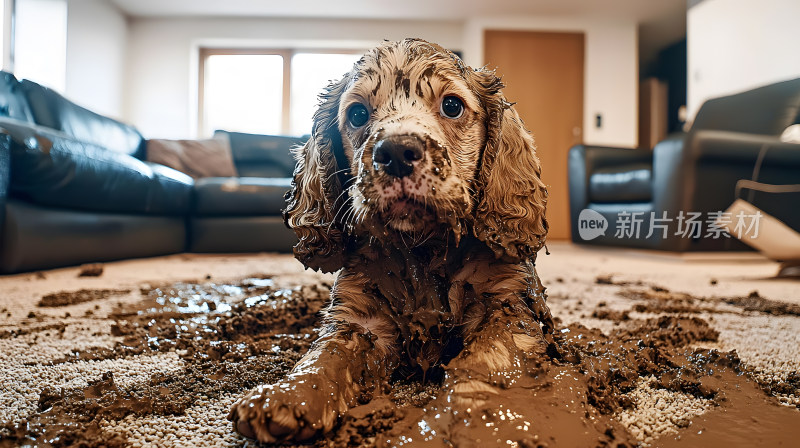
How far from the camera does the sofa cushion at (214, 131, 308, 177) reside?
679cm

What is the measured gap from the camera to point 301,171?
4.87 feet

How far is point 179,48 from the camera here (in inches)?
390

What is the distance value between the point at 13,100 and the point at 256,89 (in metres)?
6.34

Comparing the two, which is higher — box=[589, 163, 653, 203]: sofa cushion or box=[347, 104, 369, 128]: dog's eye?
box=[589, 163, 653, 203]: sofa cushion

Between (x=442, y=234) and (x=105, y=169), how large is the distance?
3.48 m

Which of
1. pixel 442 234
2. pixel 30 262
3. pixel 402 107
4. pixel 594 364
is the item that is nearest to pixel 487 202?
pixel 442 234

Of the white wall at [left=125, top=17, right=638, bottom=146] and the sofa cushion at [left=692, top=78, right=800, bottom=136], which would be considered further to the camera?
the white wall at [left=125, top=17, right=638, bottom=146]

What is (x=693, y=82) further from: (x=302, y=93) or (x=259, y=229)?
(x=302, y=93)

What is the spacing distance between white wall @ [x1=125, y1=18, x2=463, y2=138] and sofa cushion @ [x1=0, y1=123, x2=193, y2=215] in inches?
246

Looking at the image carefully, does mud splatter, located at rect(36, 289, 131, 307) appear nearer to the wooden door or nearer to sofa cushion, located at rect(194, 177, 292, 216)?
sofa cushion, located at rect(194, 177, 292, 216)

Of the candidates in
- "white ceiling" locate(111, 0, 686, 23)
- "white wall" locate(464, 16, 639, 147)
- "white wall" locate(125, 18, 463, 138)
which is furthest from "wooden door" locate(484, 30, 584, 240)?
"white wall" locate(125, 18, 463, 138)

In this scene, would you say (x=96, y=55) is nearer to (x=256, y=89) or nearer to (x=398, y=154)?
(x=256, y=89)

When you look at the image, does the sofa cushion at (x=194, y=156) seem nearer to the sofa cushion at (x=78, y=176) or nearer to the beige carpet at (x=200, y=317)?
the sofa cushion at (x=78, y=176)

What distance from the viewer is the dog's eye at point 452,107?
1.21 meters
